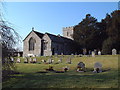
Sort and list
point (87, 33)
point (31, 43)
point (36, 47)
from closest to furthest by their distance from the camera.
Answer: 1. point (87, 33)
2. point (36, 47)
3. point (31, 43)

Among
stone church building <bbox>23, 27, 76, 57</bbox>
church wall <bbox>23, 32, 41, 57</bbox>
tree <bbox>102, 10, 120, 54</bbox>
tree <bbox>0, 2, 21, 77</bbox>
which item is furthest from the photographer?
church wall <bbox>23, 32, 41, 57</bbox>

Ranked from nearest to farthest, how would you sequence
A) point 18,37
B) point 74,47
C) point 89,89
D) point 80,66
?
1. point 89,89
2. point 18,37
3. point 80,66
4. point 74,47

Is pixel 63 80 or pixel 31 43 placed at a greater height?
pixel 31 43

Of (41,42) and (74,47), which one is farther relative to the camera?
(74,47)

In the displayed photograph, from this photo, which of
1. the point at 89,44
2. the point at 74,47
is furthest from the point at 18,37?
the point at 74,47

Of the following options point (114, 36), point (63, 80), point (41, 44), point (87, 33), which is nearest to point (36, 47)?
point (41, 44)

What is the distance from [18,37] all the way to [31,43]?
150ft

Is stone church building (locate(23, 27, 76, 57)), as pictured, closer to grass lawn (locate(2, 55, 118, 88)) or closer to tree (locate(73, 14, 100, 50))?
tree (locate(73, 14, 100, 50))

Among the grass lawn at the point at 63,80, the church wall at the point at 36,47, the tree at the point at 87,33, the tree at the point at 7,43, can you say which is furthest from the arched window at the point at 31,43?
the tree at the point at 7,43

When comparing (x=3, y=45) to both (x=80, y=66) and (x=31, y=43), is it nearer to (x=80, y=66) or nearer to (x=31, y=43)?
(x=80, y=66)

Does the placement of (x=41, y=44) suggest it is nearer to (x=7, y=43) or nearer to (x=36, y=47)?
(x=36, y=47)

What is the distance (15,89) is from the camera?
364 inches

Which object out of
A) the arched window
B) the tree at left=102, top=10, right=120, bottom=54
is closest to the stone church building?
the arched window

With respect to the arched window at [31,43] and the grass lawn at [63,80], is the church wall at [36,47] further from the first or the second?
the grass lawn at [63,80]
